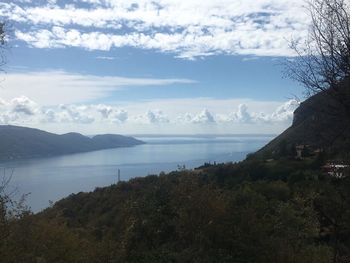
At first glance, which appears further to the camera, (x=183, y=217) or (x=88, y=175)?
(x=88, y=175)

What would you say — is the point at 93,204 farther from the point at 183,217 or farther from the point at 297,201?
the point at 183,217

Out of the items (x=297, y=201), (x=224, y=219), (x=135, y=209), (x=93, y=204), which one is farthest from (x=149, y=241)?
(x=93, y=204)

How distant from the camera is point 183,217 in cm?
1616

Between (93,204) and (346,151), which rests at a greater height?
(346,151)

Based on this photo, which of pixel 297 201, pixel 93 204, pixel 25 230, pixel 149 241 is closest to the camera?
pixel 25 230

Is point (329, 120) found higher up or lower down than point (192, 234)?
higher up

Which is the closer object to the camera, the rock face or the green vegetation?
the rock face

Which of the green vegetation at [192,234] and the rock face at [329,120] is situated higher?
the rock face at [329,120]

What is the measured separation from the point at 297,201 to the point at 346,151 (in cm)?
1921

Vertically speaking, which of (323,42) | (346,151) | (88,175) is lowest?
(88,175)

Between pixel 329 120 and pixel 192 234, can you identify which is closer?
pixel 329 120

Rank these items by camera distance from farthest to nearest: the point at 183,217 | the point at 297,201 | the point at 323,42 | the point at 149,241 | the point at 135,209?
the point at 297,201 < the point at 135,209 < the point at 149,241 < the point at 183,217 < the point at 323,42

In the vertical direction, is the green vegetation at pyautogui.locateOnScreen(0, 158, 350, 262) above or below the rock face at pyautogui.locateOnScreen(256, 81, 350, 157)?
below

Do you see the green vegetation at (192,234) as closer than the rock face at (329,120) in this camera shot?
No
